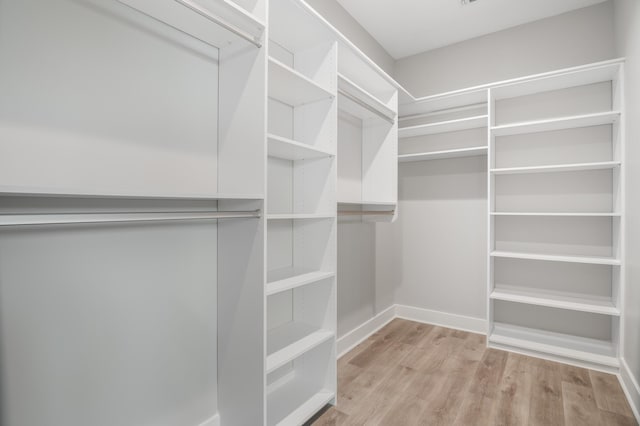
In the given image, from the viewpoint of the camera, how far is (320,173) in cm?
199

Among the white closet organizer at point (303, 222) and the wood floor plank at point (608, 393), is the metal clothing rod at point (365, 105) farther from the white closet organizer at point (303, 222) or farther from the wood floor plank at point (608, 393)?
the wood floor plank at point (608, 393)

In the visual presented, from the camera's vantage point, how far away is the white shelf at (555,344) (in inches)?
95.2

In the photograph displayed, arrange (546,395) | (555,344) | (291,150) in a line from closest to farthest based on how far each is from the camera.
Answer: (291,150) → (546,395) → (555,344)

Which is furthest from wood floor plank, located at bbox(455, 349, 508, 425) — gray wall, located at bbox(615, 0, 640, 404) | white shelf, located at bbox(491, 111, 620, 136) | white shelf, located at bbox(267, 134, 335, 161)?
white shelf, located at bbox(491, 111, 620, 136)

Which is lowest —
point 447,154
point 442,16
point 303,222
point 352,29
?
point 303,222

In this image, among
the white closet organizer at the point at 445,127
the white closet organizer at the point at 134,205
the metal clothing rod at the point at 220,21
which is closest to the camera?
the white closet organizer at the point at 134,205

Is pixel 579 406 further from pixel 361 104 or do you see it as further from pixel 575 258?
pixel 361 104

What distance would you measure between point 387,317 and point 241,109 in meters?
2.64

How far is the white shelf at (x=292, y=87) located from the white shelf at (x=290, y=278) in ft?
3.50

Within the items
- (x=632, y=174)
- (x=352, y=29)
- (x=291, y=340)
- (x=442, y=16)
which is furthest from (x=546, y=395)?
(x=352, y=29)

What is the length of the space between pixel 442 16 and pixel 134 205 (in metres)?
2.87

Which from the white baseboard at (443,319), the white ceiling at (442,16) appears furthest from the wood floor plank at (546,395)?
the white ceiling at (442,16)

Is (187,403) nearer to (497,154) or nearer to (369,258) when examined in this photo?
(369,258)

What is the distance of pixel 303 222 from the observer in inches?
82.8
